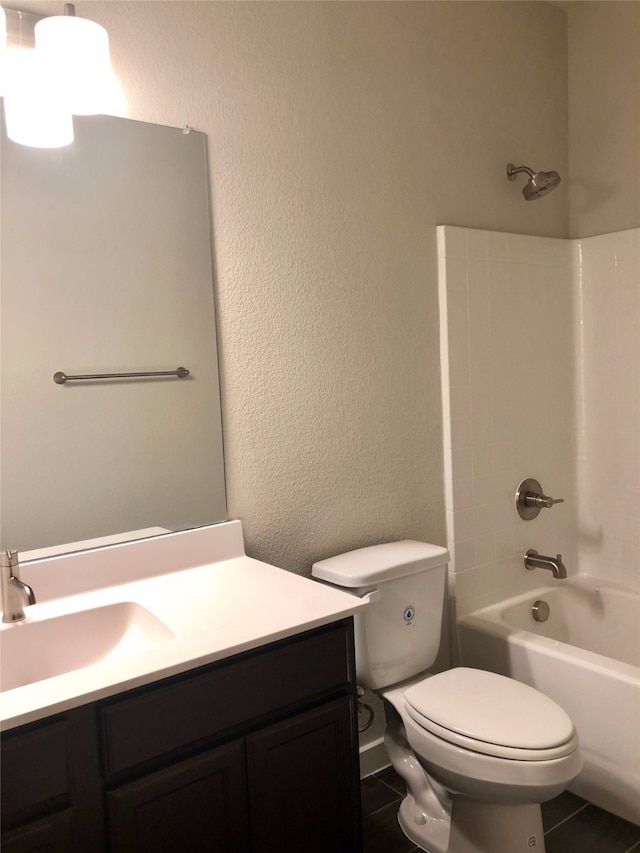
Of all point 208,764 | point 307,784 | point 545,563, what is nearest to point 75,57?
point 208,764

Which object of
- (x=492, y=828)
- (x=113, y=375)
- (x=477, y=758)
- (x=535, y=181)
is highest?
(x=535, y=181)

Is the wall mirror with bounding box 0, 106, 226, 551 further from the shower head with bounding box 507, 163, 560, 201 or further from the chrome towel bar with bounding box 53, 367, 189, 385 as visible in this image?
the shower head with bounding box 507, 163, 560, 201

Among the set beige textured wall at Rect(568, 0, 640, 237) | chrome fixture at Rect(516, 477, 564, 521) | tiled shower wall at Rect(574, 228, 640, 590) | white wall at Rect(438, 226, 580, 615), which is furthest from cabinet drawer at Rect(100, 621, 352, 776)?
beige textured wall at Rect(568, 0, 640, 237)

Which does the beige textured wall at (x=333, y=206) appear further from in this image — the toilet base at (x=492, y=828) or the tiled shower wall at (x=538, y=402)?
the toilet base at (x=492, y=828)

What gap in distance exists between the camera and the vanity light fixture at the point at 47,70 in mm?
1460

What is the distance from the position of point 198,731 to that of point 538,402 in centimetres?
185

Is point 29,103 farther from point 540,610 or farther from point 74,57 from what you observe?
point 540,610

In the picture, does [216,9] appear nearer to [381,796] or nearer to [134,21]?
[134,21]

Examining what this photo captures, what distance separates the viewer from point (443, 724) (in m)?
1.66

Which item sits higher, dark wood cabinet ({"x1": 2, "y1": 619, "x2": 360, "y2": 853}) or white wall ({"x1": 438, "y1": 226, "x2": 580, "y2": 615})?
white wall ({"x1": 438, "y1": 226, "x2": 580, "y2": 615})

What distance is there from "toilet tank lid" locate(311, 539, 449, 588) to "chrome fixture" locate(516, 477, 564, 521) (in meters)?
0.63

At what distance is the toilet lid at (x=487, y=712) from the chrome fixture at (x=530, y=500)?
84 centimetres

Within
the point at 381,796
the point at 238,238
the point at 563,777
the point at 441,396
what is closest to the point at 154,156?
the point at 238,238

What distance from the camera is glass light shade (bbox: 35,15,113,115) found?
1.45 metres
